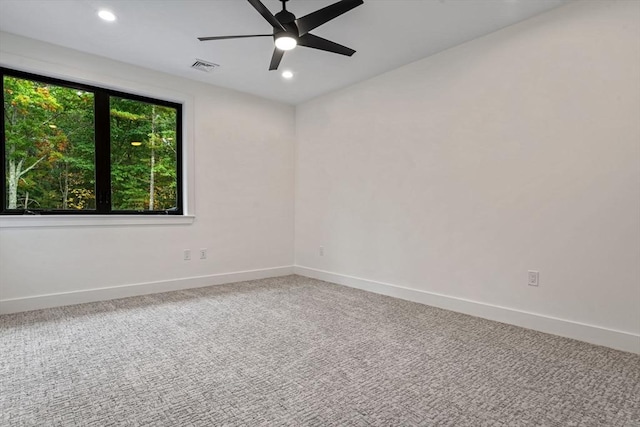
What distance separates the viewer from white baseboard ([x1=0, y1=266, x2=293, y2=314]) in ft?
10.5

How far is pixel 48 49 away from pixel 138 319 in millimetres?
2725

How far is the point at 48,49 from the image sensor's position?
3312mm

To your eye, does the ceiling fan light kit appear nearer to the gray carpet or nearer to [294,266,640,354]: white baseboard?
the gray carpet

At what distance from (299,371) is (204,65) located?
3.31 meters

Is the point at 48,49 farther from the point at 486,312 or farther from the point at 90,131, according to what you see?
the point at 486,312

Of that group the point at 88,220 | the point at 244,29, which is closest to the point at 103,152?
the point at 88,220

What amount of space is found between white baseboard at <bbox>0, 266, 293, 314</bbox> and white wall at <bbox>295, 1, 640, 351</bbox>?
1266mm

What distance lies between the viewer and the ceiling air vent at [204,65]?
371 centimetres

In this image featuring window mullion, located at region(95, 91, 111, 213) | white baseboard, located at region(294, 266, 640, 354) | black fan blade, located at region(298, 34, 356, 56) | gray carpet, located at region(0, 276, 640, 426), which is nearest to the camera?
gray carpet, located at region(0, 276, 640, 426)

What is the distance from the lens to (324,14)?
238cm

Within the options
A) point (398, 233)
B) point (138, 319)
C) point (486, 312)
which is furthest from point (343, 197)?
point (138, 319)

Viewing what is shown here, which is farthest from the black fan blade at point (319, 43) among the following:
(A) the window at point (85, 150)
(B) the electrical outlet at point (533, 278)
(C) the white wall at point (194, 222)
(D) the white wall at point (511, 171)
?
(B) the electrical outlet at point (533, 278)

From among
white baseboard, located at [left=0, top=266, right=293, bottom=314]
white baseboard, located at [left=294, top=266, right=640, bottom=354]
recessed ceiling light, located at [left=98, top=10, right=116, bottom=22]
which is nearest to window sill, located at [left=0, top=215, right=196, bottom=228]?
white baseboard, located at [left=0, top=266, right=293, bottom=314]

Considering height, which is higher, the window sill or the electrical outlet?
the window sill
